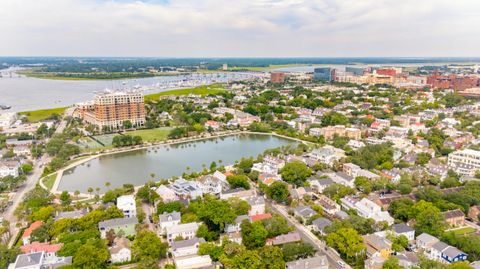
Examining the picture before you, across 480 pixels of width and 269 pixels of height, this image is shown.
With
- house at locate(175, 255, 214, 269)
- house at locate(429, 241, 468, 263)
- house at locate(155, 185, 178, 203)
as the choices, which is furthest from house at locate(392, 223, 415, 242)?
house at locate(155, 185, 178, 203)

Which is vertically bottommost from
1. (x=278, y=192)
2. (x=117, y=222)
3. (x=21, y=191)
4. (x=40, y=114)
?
(x=21, y=191)

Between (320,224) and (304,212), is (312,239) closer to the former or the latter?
(320,224)

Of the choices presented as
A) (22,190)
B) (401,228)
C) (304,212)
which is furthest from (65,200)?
(401,228)

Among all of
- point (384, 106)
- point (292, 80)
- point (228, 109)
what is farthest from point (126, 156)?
point (292, 80)

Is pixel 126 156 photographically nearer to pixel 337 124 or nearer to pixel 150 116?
pixel 150 116

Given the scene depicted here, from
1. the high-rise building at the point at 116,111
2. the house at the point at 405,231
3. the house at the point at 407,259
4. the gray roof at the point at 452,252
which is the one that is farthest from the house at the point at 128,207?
the high-rise building at the point at 116,111

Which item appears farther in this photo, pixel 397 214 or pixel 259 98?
pixel 259 98

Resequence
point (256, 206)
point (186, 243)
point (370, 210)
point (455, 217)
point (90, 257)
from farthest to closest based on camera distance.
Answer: point (256, 206)
point (370, 210)
point (455, 217)
point (186, 243)
point (90, 257)
